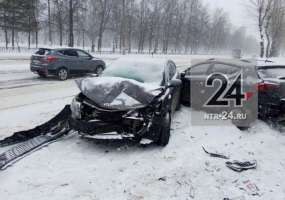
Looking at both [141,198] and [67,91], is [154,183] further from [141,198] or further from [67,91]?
[67,91]

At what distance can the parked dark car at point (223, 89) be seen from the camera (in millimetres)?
7211

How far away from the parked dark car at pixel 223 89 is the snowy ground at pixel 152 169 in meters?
0.71

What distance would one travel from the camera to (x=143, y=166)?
4730 mm

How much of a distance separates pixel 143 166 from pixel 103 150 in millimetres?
952

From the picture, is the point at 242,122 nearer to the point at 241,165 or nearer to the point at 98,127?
the point at 241,165

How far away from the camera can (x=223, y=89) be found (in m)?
7.64

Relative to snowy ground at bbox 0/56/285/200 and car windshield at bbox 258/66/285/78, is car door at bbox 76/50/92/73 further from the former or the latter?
car windshield at bbox 258/66/285/78

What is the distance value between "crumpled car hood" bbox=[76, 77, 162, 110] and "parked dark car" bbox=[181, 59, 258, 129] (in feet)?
8.47

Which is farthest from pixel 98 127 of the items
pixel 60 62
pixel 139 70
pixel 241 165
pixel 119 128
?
pixel 60 62

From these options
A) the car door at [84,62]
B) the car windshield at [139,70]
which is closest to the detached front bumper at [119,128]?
the car windshield at [139,70]

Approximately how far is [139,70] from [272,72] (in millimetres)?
3295

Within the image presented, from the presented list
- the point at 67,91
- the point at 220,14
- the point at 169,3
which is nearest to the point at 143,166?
Answer: the point at 67,91

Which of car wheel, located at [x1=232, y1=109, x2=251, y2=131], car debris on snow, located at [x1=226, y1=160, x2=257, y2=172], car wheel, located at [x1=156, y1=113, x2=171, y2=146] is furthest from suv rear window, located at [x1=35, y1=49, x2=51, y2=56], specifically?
car debris on snow, located at [x1=226, y1=160, x2=257, y2=172]

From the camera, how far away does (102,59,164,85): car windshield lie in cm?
634
